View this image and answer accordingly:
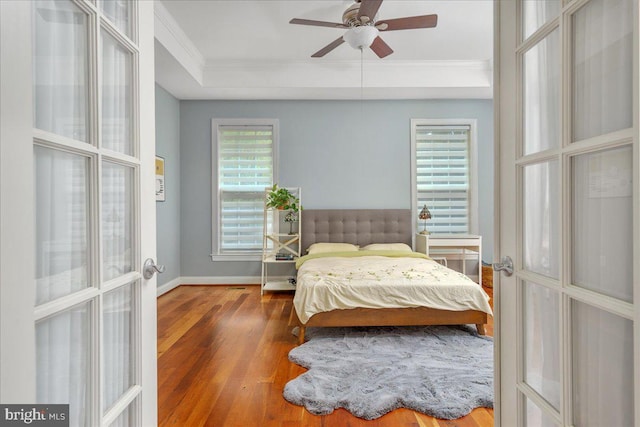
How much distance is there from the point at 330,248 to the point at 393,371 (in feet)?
7.61

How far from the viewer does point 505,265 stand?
3.85 feet

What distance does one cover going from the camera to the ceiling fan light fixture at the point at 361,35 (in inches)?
108

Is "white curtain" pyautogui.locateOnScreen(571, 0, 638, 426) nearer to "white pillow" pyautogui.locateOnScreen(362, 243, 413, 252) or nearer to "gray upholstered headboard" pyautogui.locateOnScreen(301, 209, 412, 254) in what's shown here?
"white pillow" pyautogui.locateOnScreen(362, 243, 413, 252)

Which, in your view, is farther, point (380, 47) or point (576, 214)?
point (380, 47)

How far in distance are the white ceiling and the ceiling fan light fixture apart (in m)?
0.53

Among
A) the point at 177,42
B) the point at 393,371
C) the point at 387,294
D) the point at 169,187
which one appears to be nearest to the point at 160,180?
the point at 169,187

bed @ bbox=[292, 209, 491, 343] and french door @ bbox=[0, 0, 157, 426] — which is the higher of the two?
french door @ bbox=[0, 0, 157, 426]

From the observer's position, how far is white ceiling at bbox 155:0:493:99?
3250 millimetres

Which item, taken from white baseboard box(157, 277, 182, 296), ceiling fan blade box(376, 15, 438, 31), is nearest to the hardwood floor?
white baseboard box(157, 277, 182, 296)

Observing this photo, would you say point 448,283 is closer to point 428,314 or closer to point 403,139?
point 428,314

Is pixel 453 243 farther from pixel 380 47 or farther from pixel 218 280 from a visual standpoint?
pixel 218 280

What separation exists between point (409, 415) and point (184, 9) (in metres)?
3.70

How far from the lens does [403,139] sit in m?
5.01

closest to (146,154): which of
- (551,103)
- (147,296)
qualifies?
(147,296)
